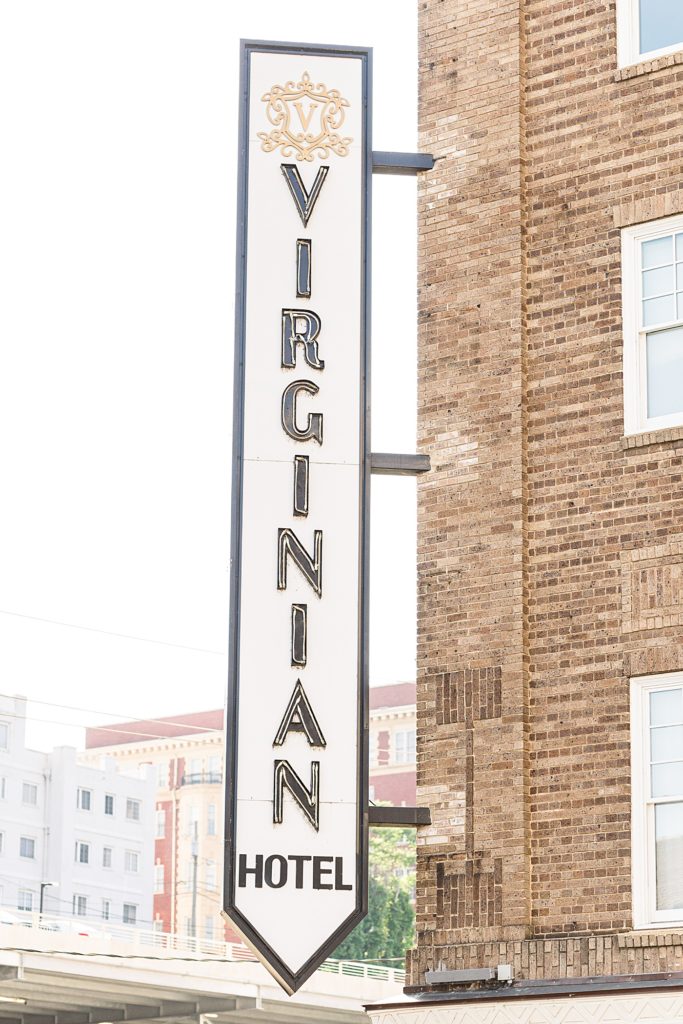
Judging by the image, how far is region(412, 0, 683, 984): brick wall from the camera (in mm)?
14305

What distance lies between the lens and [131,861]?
92875 mm

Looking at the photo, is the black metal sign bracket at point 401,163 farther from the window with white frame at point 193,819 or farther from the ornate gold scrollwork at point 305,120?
the window with white frame at point 193,819

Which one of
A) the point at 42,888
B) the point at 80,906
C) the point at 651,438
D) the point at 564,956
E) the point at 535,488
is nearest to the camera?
the point at 564,956

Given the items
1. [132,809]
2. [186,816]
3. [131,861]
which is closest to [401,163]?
[131,861]

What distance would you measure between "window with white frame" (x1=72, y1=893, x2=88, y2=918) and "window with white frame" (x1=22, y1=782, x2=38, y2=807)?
5.30 m

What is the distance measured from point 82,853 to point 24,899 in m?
5.18

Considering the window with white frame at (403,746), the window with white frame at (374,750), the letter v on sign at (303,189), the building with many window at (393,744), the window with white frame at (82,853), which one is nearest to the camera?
the letter v on sign at (303,189)

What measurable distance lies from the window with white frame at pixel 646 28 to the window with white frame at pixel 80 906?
7781 centimetres

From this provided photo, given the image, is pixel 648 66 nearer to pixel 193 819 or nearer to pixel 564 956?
pixel 564 956

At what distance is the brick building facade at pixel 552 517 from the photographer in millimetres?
14039

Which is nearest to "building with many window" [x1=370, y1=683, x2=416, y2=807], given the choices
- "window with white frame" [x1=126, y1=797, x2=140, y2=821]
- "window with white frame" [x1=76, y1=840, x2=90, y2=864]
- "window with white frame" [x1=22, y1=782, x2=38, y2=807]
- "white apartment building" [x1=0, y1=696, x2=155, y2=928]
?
"window with white frame" [x1=126, y1=797, x2=140, y2=821]

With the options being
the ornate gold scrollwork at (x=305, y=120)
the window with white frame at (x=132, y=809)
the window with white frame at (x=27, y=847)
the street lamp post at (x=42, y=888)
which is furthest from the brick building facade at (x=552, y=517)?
the window with white frame at (x=132, y=809)

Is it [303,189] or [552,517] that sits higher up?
[303,189]

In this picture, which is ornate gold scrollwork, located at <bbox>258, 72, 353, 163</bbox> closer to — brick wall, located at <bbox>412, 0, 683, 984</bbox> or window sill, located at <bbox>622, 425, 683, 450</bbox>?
brick wall, located at <bbox>412, 0, 683, 984</bbox>
